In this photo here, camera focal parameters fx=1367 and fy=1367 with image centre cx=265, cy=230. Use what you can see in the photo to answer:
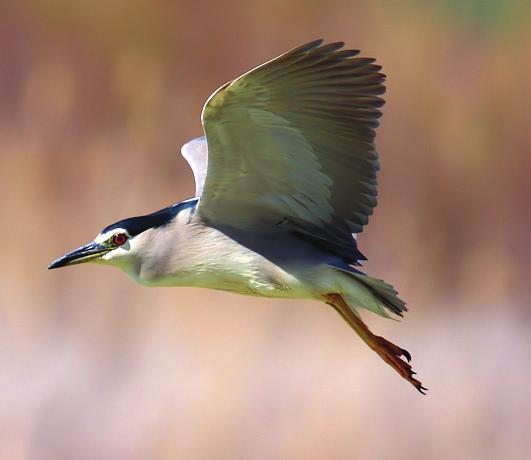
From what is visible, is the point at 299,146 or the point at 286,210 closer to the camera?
the point at 299,146

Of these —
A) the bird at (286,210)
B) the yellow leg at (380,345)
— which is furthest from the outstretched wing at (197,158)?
the yellow leg at (380,345)

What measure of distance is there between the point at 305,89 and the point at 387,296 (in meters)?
0.43

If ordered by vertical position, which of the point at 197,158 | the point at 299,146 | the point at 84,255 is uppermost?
the point at 299,146

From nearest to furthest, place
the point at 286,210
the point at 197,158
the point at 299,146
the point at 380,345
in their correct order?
the point at 299,146
the point at 286,210
the point at 380,345
the point at 197,158

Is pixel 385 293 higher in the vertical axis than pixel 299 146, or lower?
lower

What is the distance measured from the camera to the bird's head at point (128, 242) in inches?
103

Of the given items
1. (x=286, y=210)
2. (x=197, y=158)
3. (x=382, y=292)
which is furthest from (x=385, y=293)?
(x=197, y=158)

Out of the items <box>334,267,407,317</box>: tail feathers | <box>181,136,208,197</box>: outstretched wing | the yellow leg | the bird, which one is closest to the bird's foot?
the yellow leg

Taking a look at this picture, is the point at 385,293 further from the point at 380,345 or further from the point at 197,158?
the point at 197,158

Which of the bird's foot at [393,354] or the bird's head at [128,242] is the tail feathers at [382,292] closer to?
the bird's foot at [393,354]

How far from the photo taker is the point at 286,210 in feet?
8.55

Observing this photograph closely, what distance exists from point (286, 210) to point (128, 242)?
31 cm

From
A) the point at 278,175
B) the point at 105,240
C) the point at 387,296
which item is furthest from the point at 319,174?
the point at 105,240

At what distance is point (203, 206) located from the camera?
101 inches
